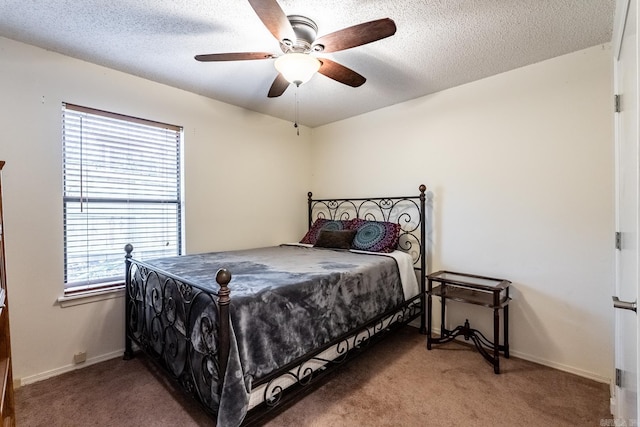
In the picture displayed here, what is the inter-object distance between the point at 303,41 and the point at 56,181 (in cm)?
208

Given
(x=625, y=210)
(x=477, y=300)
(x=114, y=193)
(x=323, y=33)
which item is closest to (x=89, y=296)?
(x=114, y=193)

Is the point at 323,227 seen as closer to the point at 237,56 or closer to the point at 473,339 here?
the point at 473,339

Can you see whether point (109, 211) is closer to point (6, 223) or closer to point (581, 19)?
point (6, 223)

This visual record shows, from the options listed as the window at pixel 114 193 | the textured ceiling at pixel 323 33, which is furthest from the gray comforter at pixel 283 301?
the textured ceiling at pixel 323 33

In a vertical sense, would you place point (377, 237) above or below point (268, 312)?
above

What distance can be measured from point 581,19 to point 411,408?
2639 mm

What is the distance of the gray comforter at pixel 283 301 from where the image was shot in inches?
56.2

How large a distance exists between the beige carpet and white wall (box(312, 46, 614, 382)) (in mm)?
411

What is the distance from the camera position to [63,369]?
2.21 meters

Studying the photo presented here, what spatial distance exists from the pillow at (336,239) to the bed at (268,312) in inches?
0.6

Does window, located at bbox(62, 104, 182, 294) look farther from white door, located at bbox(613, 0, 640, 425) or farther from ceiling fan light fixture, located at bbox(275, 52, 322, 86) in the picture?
white door, located at bbox(613, 0, 640, 425)

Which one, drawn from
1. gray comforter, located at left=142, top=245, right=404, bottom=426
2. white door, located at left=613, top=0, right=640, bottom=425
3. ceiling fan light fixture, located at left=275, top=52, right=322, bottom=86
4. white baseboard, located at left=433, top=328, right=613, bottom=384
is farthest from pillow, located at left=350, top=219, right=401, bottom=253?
ceiling fan light fixture, located at left=275, top=52, right=322, bottom=86

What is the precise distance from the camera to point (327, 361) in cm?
195

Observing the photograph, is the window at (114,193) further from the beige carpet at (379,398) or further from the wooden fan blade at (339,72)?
the wooden fan blade at (339,72)
